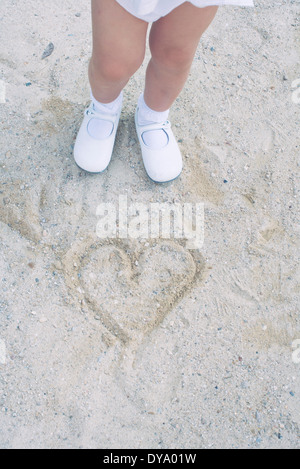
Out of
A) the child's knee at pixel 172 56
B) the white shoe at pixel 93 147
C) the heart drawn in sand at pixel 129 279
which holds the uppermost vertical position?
the child's knee at pixel 172 56

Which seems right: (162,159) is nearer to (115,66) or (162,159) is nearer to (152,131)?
(152,131)

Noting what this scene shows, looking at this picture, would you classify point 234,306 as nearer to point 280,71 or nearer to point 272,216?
point 272,216

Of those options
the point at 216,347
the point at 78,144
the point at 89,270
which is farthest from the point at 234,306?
the point at 78,144

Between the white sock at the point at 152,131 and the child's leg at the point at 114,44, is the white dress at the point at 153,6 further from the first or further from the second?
the white sock at the point at 152,131

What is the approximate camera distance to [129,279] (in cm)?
174

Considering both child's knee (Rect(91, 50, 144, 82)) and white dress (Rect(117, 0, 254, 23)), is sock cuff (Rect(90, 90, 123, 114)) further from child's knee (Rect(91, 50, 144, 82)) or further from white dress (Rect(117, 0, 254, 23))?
white dress (Rect(117, 0, 254, 23))

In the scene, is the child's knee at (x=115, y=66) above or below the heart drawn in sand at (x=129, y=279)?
above

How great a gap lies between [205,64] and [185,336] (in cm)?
150

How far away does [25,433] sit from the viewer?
1497 millimetres

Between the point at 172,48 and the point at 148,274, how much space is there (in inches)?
34.7

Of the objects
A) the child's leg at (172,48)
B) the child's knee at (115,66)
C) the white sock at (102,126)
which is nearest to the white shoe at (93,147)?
the white sock at (102,126)

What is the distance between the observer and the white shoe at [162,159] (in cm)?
188

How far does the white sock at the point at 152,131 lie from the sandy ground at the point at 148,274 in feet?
0.38

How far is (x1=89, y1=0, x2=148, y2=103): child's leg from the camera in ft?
4.07
